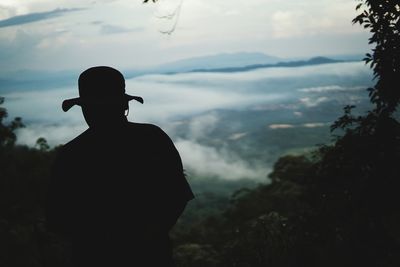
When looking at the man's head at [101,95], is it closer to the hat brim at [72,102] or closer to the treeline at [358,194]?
the hat brim at [72,102]

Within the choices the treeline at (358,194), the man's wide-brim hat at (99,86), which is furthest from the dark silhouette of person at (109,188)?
the treeline at (358,194)

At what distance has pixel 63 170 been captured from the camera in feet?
6.84

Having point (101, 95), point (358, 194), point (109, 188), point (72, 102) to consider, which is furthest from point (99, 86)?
point (358, 194)

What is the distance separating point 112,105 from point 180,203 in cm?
70

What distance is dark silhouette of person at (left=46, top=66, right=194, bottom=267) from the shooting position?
6.64 feet

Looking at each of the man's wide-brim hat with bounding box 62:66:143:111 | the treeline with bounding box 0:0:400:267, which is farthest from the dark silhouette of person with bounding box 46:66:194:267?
the treeline with bounding box 0:0:400:267

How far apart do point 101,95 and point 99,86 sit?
0.05 metres

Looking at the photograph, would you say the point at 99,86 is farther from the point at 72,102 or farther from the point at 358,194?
the point at 358,194

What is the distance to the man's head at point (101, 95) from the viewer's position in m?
1.97

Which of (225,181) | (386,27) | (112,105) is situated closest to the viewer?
(112,105)

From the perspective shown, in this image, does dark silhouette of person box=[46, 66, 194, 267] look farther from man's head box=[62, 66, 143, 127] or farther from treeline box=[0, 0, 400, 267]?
treeline box=[0, 0, 400, 267]

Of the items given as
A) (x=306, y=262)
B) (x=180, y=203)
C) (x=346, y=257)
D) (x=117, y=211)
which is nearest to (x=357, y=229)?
(x=346, y=257)

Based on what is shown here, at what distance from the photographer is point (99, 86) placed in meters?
1.98

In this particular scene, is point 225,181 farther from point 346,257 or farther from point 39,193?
point 346,257
